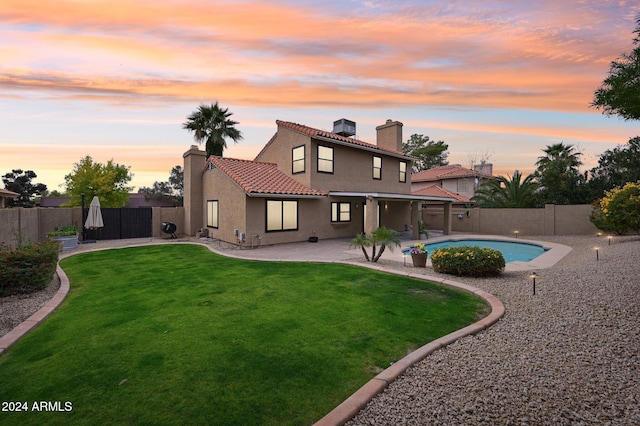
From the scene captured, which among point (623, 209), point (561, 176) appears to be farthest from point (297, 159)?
point (561, 176)

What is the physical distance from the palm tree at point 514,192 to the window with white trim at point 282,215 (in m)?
19.1

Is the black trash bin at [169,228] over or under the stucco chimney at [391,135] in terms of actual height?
under

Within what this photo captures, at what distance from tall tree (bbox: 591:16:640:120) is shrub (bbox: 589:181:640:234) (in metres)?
13.8

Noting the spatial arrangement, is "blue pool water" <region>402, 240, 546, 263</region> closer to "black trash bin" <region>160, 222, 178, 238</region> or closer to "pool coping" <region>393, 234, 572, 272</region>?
"pool coping" <region>393, 234, 572, 272</region>

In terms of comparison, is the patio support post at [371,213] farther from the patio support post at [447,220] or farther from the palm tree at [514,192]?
the palm tree at [514,192]

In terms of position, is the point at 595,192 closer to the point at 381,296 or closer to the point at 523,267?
the point at 523,267

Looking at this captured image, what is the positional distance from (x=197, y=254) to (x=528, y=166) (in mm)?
31146

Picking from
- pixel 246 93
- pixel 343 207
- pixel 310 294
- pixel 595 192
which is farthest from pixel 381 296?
pixel 595 192

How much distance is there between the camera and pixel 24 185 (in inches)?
2148

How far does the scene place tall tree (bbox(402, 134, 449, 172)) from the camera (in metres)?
49.0

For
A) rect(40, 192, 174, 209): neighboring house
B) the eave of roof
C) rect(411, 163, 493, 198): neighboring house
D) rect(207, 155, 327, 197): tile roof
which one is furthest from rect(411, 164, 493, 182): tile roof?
rect(40, 192, 174, 209): neighboring house

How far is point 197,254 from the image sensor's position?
14312mm

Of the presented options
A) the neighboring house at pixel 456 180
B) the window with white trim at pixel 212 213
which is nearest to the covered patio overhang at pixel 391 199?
the window with white trim at pixel 212 213

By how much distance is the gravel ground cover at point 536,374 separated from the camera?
10.5 ft
